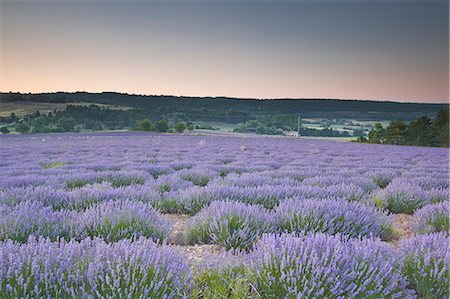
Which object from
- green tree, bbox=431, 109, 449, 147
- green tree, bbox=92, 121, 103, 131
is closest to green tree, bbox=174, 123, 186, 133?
green tree, bbox=92, 121, 103, 131

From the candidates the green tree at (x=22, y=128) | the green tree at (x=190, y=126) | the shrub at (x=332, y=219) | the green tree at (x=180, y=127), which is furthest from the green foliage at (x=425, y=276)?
the green tree at (x=180, y=127)

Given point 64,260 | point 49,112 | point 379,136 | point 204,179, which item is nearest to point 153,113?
point 49,112

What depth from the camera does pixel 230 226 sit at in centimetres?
292

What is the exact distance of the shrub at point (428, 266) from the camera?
192 cm

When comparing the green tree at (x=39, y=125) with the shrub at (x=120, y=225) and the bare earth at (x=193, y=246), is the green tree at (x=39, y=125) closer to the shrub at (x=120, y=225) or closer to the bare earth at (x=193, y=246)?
the bare earth at (x=193, y=246)

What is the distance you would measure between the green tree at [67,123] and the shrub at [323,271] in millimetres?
48812

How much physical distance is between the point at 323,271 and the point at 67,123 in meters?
50.9

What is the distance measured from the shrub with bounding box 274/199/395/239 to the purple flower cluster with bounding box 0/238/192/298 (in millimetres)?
1389

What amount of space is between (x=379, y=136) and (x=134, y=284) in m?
57.0

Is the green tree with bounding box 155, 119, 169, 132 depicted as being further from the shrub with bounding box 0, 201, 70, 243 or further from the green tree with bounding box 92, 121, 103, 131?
the shrub with bounding box 0, 201, 70, 243

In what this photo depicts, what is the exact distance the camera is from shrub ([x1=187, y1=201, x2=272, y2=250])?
2.74 meters

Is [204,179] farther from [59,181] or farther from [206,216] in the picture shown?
[206,216]

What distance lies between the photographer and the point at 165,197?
4.41 metres

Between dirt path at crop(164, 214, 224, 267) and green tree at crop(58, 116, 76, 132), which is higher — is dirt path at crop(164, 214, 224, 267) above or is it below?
below
